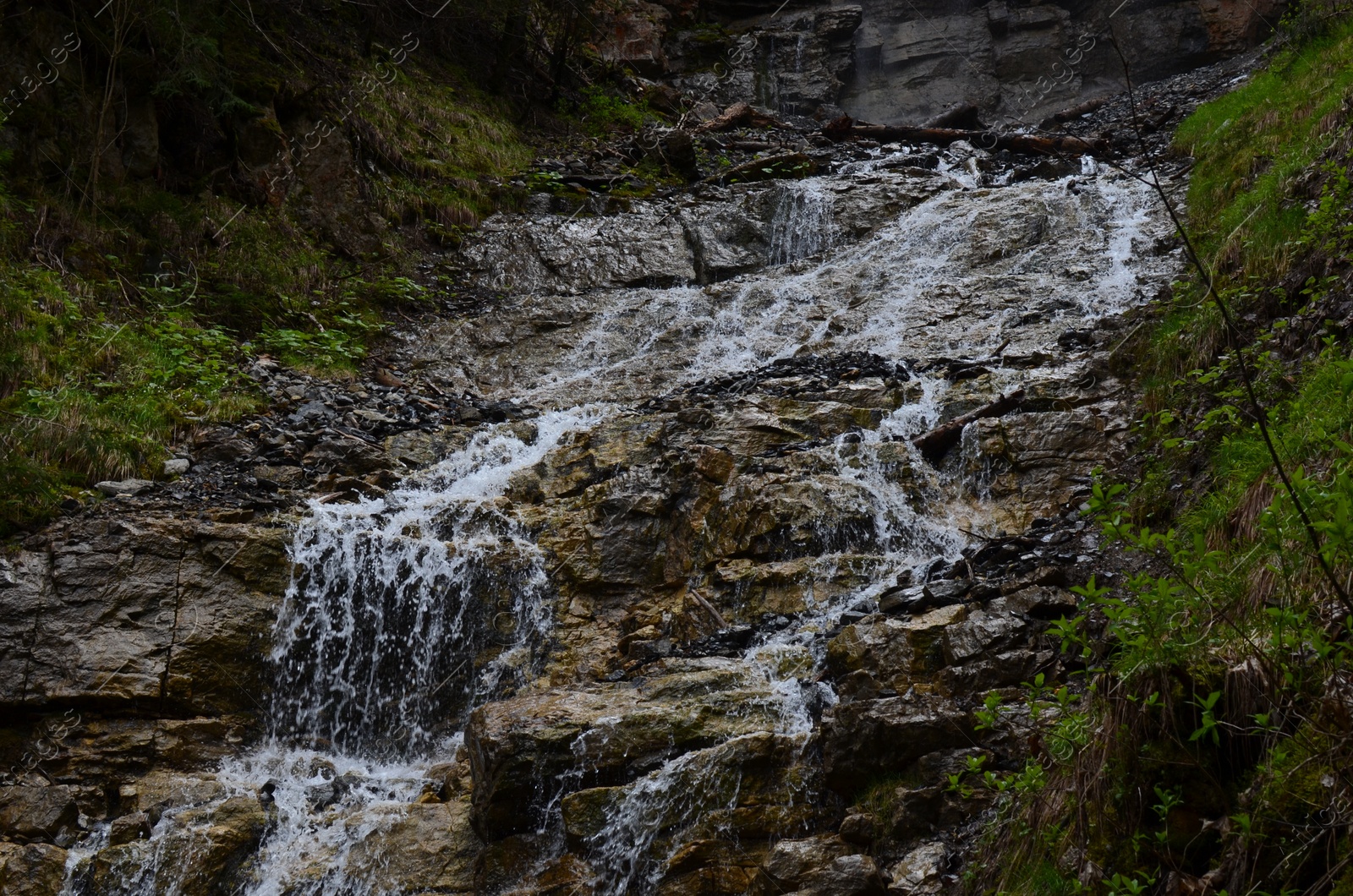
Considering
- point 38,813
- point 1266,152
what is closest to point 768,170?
point 1266,152

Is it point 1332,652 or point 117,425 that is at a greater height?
point 117,425

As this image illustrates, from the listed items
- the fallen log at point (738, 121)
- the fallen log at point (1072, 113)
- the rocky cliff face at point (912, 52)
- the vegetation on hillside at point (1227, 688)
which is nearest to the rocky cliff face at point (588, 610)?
the vegetation on hillside at point (1227, 688)

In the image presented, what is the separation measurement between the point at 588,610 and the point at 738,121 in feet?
44.4

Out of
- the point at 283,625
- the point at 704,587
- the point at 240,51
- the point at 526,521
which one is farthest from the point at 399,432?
the point at 240,51

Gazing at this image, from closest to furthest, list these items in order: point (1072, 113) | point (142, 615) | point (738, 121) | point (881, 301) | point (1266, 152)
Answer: point (142, 615) < point (1266, 152) < point (881, 301) < point (738, 121) < point (1072, 113)

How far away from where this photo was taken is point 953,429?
8.00 metres

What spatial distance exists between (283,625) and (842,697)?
4.26 metres

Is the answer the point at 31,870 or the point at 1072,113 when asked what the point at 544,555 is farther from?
the point at 1072,113

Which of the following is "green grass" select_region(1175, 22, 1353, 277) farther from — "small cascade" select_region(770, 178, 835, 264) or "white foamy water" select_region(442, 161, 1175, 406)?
"small cascade" select_region(770, 178, 835, 264)

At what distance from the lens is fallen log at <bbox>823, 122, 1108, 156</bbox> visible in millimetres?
15211

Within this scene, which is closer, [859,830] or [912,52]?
[859,830]

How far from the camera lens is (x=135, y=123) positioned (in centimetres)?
1069

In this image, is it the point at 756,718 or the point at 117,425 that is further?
the point at 117,425

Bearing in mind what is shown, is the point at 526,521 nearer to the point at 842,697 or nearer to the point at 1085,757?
the point at 842,697
